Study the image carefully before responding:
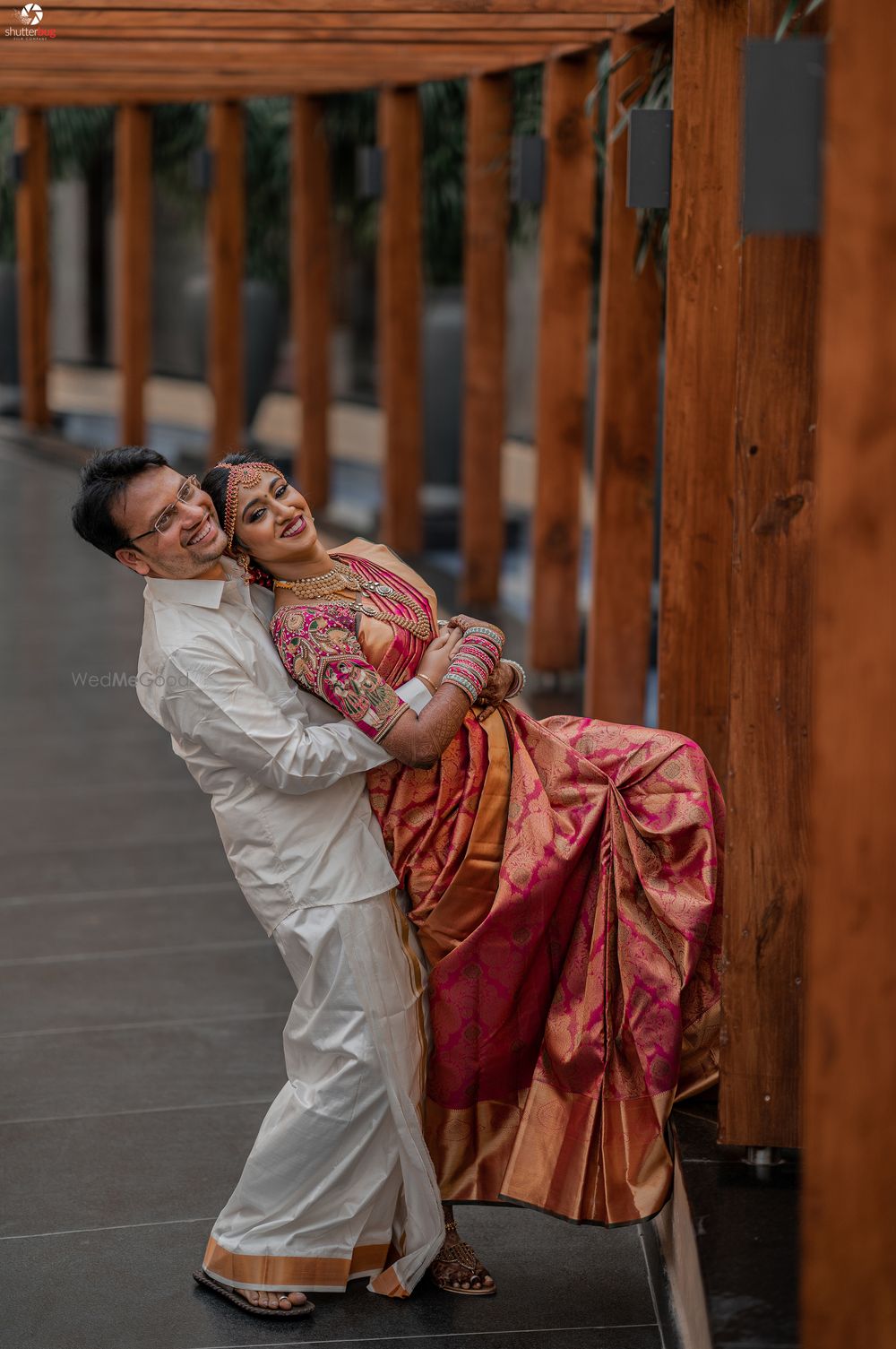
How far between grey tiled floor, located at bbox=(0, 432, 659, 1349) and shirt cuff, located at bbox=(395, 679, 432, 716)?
93 cm

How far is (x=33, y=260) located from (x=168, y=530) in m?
10.4

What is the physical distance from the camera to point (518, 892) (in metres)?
2.70

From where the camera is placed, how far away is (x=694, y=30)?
3.29 m

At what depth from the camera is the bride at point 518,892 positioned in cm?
267

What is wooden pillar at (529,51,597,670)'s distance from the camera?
18.5 ft

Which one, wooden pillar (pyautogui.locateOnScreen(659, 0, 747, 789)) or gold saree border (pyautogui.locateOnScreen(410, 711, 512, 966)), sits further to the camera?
wooden pillar (pyautogui.locateOnScreen(659, 0, 747, 789))

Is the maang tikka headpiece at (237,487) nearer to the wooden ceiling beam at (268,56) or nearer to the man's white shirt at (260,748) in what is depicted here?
the man's white shirt at (260,748)

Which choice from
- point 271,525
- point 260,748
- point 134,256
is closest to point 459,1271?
point 260,748

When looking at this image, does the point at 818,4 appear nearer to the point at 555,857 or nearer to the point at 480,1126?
the point at 555,857

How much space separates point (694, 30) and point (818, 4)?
1.11 meters

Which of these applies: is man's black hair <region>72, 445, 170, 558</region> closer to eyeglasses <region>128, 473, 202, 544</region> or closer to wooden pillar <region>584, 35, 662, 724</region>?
eyeglasses <region>128, 473, 202, 544</region>

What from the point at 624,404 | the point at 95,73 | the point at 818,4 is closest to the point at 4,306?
the point at 95,73

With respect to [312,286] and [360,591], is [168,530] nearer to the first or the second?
[360,591]

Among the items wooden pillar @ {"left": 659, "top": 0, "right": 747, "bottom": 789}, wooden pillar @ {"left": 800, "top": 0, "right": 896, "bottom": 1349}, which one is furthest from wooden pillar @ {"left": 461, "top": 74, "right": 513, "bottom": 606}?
wooden pillar @ {"left": 800, "top": 0, "right": 896, "bottom": 1349}
